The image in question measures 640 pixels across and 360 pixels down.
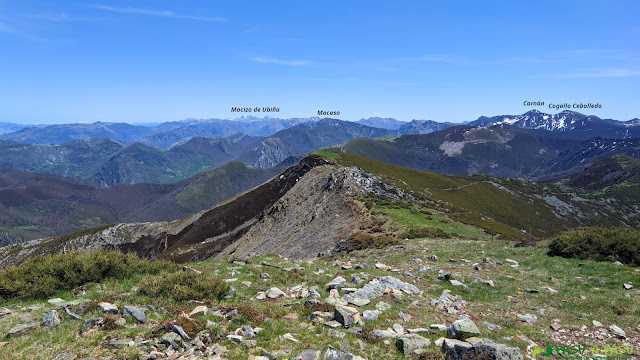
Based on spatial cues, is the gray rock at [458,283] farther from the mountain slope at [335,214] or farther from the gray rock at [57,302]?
the mountain slope at [335,214]

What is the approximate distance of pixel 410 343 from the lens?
31.8 feet

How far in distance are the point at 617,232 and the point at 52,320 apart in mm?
32979

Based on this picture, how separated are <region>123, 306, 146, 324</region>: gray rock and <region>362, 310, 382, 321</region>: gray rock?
7944 mm

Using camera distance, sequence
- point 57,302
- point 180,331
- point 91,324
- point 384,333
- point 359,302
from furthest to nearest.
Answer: point 359,302, point 57,302, point 384,333, point 91,324, point 180,331

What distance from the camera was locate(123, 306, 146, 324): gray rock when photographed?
35.3 feet

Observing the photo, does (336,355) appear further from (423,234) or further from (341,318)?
(423,234)

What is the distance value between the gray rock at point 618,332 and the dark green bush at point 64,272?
19.7 m

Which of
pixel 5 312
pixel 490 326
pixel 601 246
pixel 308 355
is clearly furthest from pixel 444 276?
pixel 5 312

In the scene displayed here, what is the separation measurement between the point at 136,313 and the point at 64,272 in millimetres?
6251

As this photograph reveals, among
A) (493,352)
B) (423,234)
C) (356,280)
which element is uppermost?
(493,352)

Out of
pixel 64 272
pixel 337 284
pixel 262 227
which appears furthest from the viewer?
pixel 262 227

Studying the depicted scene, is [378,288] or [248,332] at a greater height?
[248,332]

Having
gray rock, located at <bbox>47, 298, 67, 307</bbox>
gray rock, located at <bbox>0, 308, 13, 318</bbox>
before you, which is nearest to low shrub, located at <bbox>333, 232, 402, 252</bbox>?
gray rock, located at <bbox>47, 298, 67, 307</bbox>

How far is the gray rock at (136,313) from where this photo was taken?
10.8 m
